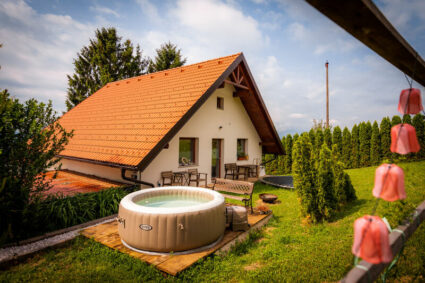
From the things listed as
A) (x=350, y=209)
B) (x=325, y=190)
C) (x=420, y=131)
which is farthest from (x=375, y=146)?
(x=325, y=190)

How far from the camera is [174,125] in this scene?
→ 819 centimetres

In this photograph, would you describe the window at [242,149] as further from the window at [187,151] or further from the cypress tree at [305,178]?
the cypress tree at [305,178]

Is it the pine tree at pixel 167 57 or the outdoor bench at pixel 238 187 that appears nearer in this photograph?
the outdoor bench at pixel 238 187

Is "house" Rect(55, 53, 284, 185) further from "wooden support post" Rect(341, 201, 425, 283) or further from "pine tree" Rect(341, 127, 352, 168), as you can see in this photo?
"pine tree" Rect(341, 127, 352, 168)

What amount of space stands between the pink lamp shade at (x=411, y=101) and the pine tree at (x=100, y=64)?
93.2 ft

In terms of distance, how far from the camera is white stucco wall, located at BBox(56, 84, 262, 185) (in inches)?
363

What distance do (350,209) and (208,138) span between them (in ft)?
21.6

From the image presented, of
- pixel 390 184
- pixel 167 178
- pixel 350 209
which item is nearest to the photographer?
pixel 390 184

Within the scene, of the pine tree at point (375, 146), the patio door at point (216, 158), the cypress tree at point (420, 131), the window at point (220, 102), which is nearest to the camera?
the window at point (220, 102)

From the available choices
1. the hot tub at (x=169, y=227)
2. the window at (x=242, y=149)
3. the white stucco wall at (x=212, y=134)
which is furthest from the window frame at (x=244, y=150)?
the hot tub at (x=169, y=227)

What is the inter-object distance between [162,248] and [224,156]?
812 cm

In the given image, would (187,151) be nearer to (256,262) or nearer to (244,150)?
(244,150)

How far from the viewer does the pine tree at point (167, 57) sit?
96.7 ft

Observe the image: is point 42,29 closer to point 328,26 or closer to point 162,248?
point 162,248
